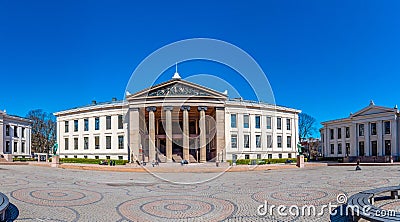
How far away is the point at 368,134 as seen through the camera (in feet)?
217

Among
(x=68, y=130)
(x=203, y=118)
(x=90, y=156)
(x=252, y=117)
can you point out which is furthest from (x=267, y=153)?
(x=68, y=130)

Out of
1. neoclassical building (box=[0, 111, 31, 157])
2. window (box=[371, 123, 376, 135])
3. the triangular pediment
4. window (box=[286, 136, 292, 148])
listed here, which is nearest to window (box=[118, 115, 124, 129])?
the triangular pediment

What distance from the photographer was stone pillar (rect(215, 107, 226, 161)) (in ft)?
167

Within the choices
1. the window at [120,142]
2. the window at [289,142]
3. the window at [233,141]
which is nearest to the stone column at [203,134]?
the window at [233,141]

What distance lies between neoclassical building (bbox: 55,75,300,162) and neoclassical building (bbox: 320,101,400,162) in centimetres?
1316

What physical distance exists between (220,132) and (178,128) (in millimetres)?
7458

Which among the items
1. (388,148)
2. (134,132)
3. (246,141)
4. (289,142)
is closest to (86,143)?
(134,132)

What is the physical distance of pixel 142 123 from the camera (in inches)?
2096

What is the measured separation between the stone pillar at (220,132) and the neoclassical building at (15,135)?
146 feet

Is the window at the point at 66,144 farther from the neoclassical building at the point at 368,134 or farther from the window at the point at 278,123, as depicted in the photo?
the neoclassical building at the point at 368,134

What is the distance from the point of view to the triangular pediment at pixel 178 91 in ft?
171

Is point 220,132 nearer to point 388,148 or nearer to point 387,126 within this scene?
point 387,126

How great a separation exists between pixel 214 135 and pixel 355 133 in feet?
114

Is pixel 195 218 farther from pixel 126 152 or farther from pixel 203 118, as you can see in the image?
pixel 126 152
